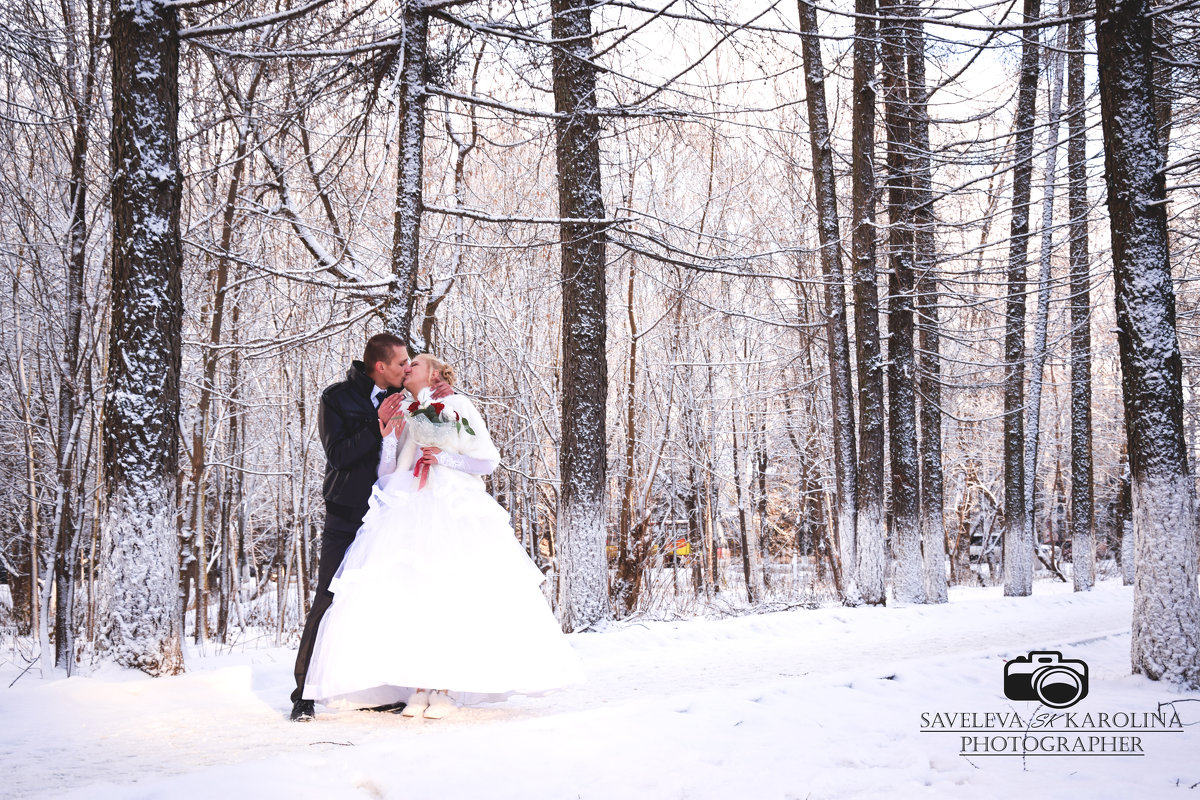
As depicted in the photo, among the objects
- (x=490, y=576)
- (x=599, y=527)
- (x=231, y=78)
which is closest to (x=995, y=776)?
(x=490, y=576)

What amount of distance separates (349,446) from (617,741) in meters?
2.30

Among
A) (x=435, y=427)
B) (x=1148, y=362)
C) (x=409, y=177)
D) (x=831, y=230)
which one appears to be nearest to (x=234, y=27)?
(x=409, y=177)

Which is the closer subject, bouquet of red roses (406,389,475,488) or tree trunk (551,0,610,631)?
bouquet of red roses (406,389,475,488)

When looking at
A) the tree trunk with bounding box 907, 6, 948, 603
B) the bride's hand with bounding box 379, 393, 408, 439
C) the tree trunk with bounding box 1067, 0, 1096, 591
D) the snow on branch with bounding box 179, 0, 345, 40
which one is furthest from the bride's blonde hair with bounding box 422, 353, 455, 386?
→ the tree trunk with bounding box 1067, 0, 1096, 591

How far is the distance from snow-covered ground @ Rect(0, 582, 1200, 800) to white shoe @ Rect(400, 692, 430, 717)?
2.2 inches

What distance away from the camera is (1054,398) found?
32438 mm

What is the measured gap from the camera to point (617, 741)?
405 cm

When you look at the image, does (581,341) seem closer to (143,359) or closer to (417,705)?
(143,359)

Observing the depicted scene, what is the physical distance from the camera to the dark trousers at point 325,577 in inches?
195

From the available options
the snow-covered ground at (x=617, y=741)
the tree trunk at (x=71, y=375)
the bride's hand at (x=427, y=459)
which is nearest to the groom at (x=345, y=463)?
the bride's hand at (x=427, y=459)

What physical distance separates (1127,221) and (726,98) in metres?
4.50

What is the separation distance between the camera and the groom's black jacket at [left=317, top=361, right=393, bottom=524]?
5102mm

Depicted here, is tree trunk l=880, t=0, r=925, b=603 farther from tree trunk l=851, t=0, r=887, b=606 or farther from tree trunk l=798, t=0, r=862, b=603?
tree trunk l=798, t=0, r=862, b=603

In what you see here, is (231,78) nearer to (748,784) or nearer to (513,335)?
(513,335)
